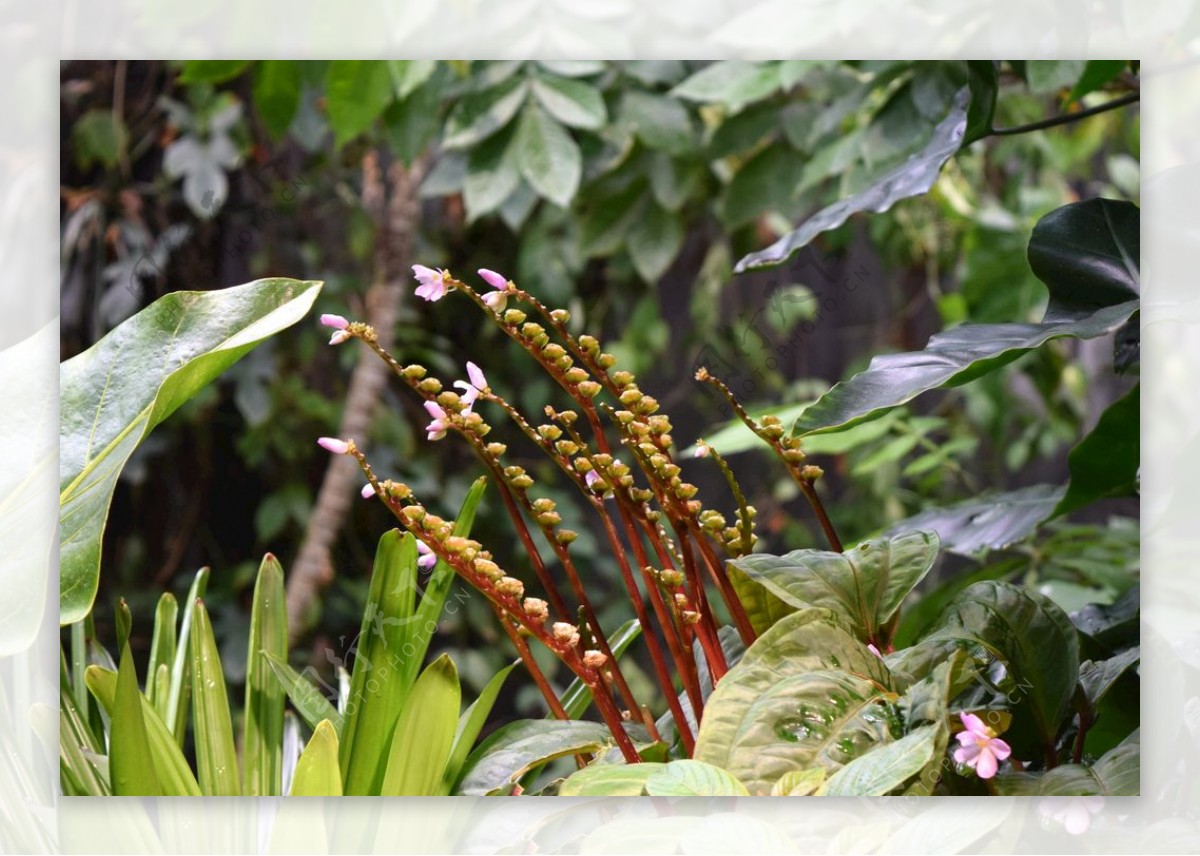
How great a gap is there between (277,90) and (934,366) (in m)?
0.55

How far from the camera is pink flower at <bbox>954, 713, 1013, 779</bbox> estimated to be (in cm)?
59

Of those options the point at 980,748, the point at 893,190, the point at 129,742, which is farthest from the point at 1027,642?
the point at 129,742

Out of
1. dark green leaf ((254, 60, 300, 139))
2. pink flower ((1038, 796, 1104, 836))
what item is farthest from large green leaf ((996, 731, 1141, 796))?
dark green leaf ((254, 60, 300, 139))

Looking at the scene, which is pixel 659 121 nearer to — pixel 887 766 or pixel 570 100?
pixel 570 100

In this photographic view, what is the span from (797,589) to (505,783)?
0.20 meters

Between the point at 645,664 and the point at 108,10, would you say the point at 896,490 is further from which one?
the point at 108,10

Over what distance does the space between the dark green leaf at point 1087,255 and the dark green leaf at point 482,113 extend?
1.37ft

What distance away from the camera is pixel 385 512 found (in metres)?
0.81

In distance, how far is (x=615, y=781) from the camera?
60 centimetres

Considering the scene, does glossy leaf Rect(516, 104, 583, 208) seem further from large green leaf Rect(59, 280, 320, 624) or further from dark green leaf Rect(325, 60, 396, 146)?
large green leaf Rect(59, 280, 320, 624)

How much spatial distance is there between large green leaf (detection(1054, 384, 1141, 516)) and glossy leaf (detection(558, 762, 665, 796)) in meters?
0.37

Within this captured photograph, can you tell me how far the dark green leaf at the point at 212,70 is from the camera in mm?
842

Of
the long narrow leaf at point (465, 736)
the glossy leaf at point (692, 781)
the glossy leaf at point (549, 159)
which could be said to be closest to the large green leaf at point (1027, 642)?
the glossy leaf at point (692, 781)

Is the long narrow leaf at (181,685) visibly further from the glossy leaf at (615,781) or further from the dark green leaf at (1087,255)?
the dark green leaf at (1087,255)
